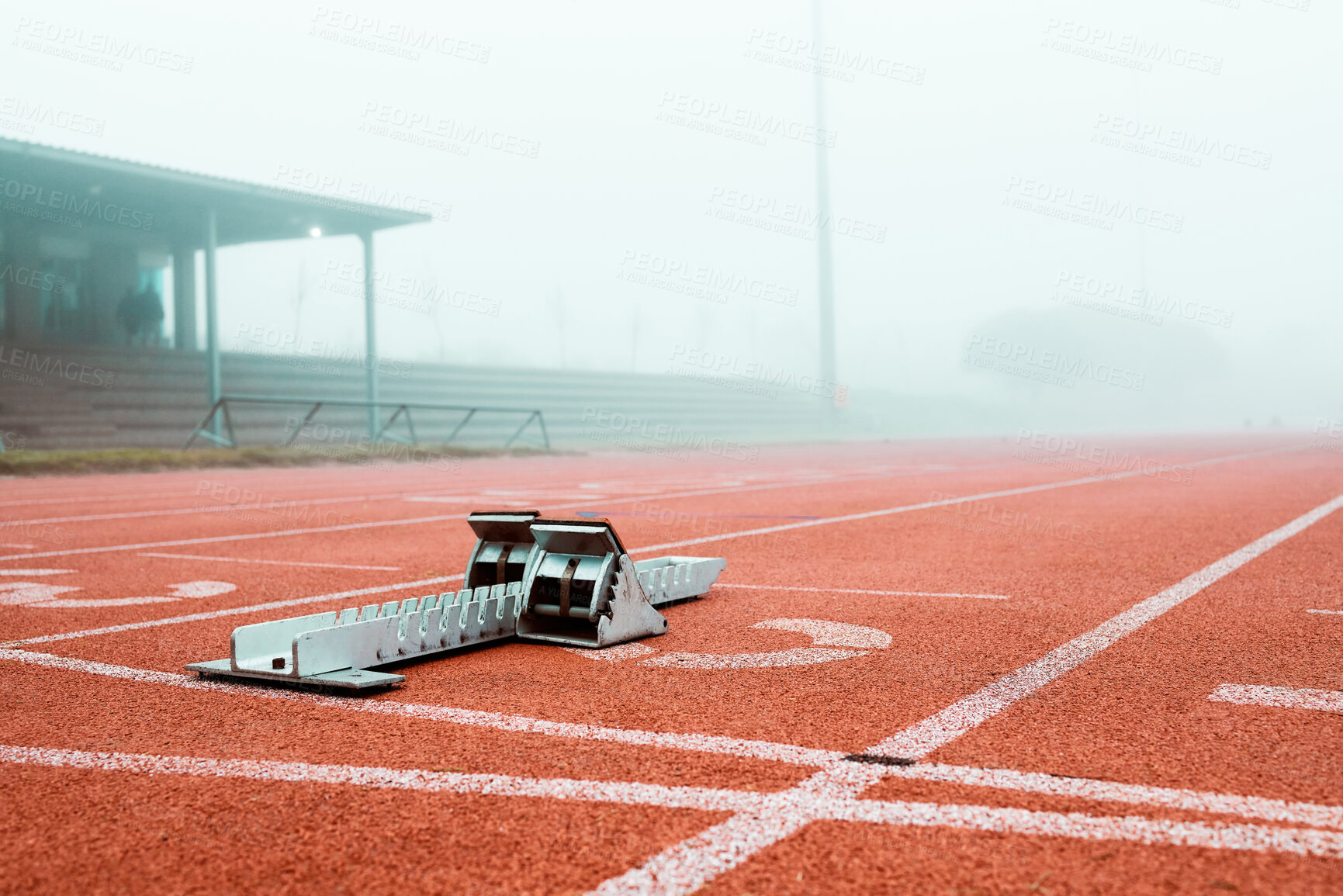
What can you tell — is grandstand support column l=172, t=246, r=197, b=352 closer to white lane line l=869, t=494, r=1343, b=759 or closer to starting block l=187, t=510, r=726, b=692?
starting block l=187, t=510, r=726, b=692

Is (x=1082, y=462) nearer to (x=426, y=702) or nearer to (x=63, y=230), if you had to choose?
(x=426, y=702)

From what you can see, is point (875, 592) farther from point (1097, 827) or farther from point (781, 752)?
point (1097, 827)

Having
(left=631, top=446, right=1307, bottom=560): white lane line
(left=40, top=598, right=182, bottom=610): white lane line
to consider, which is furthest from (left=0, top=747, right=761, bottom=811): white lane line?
(left=631, top=446, right=1307, bottom=560): white lane line

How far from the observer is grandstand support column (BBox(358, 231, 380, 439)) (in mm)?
28797

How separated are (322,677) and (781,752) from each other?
1442 mm

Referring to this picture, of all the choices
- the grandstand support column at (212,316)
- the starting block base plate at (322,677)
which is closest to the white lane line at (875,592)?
the starting block base plate at (322,677)

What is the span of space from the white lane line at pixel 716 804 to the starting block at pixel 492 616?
2.22 feet

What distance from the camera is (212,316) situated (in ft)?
85.5

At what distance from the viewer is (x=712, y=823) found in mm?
2031

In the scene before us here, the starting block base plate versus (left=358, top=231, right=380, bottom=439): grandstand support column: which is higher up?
(left=358, top=231, right=380, bottom=439): grandstand support column

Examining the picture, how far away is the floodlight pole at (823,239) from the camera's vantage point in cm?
4453

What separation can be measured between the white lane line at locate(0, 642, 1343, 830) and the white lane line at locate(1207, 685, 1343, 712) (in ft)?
2.86

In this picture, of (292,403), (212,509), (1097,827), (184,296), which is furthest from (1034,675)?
(184,296)

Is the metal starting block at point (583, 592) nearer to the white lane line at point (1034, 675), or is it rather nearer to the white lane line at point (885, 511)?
the white lane line at point (1034, 675)
